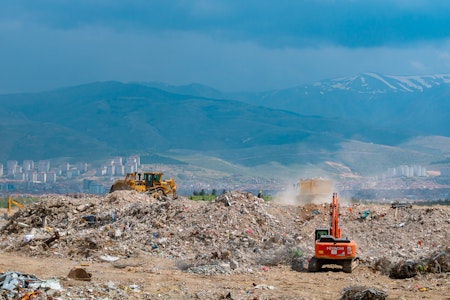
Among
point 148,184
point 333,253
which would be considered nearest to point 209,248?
point 333,253

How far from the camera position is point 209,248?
25594 millimetres

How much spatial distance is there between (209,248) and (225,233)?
1.32 meters

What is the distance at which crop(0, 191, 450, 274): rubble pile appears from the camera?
2370 cm

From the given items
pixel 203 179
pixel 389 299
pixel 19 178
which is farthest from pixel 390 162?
pixel 389 299

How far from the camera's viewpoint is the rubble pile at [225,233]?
23.7 m

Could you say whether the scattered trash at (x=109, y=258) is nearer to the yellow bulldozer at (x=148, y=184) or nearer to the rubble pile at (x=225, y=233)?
the rubble pile at (x=225, y=233)

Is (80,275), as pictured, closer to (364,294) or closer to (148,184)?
(364,294)

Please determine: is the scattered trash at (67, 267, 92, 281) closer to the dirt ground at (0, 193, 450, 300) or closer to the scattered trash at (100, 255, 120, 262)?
the dirt ground at (0, 193, 450, 300)

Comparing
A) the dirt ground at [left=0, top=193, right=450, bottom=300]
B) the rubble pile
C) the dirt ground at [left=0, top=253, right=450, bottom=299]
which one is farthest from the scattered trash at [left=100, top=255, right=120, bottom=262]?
the dirt ground at [left=0, top=253, right=450, bottom=299]

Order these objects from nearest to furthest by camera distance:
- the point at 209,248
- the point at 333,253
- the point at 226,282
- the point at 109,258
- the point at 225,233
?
the point at 226,282 → the point at 333,253 → the point at 109,258 → the point at 209,248 → the point at 225,233

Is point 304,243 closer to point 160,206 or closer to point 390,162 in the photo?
point 160,206

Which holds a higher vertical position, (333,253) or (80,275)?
(333,253)

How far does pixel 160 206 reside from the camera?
30812 mm

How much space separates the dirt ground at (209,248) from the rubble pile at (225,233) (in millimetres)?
50
